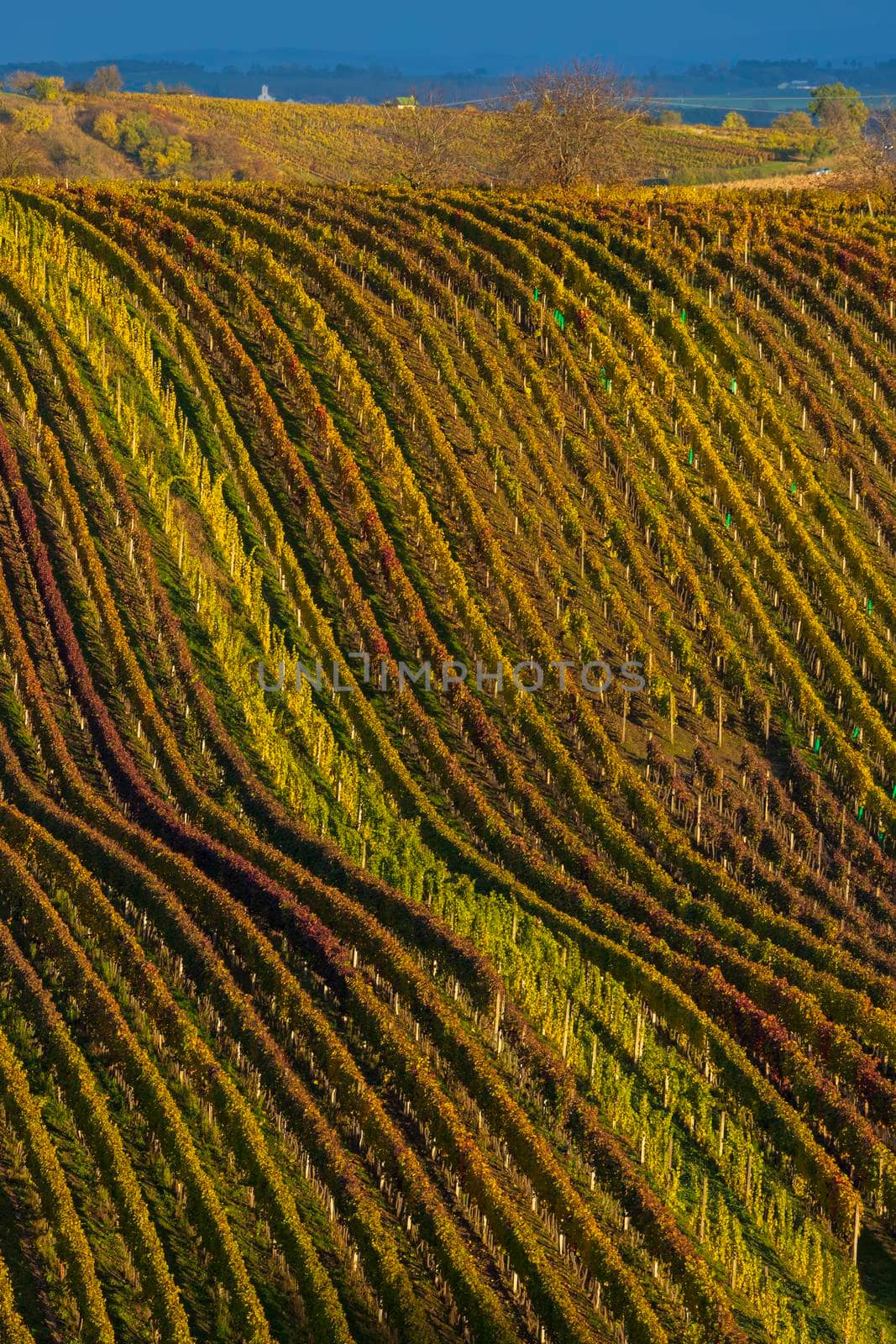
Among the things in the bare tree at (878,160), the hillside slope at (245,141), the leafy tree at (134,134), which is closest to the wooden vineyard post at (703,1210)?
the bare tree at (878,160)

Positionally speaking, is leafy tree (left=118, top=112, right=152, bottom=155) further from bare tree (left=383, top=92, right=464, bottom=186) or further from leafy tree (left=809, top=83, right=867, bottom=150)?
leafy tree (left=809, top=83, right=867, bottom=150)

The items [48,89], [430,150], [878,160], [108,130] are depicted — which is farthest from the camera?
[48,89]

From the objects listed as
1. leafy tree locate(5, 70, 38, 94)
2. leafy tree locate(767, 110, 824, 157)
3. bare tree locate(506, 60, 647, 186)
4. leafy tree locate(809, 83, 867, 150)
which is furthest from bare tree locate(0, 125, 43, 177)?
leafy tree locate(809, 83, 867, 150)

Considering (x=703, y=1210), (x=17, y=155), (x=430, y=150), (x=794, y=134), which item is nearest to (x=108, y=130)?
(x=17, y=155)

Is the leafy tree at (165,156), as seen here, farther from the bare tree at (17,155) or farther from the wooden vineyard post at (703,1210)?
the wooden vineyard post at (703,1210)

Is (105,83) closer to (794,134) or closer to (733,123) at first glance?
(733,123)

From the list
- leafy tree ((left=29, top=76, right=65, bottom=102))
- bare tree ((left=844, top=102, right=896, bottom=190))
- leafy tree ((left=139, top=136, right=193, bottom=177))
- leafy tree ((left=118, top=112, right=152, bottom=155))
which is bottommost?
bare tree ((left=844, top=102, right=896, bottom=190))

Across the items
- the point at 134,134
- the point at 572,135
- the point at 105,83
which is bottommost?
the point at 572,135

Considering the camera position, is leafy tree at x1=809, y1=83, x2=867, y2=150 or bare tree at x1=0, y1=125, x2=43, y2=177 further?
leafy tree at x1=809, y1=83, x2=867, y2=150
